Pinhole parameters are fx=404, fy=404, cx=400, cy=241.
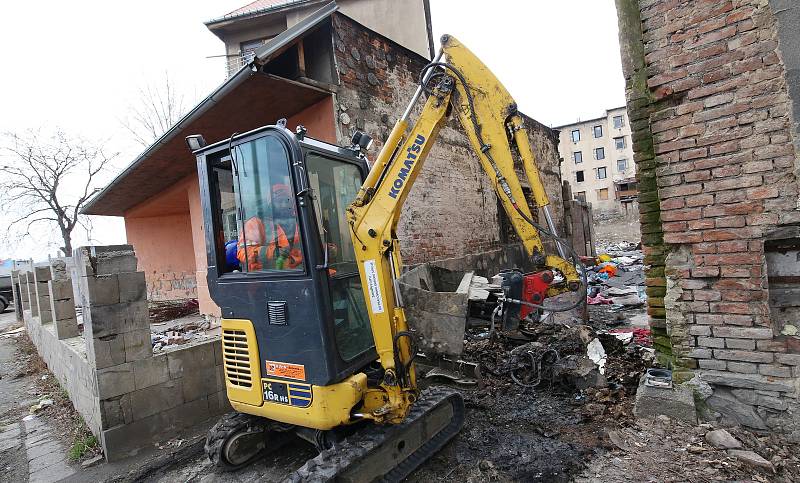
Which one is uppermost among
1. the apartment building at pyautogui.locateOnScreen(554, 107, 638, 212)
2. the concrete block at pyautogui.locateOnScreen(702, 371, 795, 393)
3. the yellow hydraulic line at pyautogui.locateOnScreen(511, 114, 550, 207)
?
the apartment building at pyautogui.locateOnScreen(554, 107, 638, 212)

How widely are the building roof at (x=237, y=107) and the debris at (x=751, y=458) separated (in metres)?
5.46

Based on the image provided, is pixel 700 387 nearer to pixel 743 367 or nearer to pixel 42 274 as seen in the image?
pixel 743 367

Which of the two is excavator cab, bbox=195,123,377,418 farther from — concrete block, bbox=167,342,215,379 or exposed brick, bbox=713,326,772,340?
exposed brick, bbox=713,326,772,340

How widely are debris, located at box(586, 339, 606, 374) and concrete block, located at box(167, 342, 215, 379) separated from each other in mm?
4119

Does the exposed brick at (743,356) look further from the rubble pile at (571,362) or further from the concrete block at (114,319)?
the concrete block at (114,319)

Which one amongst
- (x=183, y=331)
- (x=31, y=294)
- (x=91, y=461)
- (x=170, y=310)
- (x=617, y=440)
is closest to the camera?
(x=617, y=440)

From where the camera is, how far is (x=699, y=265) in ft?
9.87

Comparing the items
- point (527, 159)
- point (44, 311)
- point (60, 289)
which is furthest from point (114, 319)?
point (44, 311)

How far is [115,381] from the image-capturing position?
387 cm

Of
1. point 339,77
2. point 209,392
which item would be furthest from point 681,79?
point 209,392

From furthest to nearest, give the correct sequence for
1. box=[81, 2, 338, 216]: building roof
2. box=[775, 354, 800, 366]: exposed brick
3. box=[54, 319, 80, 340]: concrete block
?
box=[54, 319, 80, 340]: concrete block < box=[81, 2, 338, 216]: building roof < box=[775, 354, 800, 366]: exposed brick

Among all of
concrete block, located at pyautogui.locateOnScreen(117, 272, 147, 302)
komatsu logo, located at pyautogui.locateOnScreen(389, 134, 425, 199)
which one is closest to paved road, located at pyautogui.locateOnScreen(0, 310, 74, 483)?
concrete block, located at pyautogui.locateOnScreen(117, 272, 147, 302)

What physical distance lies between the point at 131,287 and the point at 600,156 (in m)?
51.2

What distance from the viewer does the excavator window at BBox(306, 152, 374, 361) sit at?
2.80 meters
